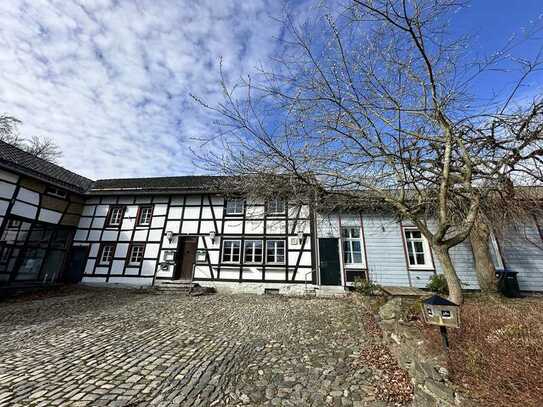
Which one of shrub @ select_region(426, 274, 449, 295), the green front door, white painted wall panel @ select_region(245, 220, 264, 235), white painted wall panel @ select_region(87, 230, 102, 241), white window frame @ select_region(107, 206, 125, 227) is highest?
white window frame @ select_region(107, 206, 125, 227)

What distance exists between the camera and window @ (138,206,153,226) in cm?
1164

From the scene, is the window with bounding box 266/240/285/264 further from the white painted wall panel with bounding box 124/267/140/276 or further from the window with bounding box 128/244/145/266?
the white painted wall panel with bounding box 124/267/140/276

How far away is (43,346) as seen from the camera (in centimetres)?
430

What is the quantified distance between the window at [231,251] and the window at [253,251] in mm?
379

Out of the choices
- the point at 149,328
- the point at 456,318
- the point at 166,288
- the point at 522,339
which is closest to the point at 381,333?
the point at 456,318

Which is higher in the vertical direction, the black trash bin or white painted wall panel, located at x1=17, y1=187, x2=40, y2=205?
white painted wall panel, located at x1=17, y1=187, x2=40, y2=205

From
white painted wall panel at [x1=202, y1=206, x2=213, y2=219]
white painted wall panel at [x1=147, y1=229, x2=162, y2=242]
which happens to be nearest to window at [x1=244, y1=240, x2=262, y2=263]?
white painted wall panel at [x1=202, y1=206, x2=213, y2=219]

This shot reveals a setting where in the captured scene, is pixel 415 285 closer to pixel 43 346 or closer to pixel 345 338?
pixel 345 338

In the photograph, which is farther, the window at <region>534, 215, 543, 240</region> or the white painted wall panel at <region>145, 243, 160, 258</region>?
the white painted wall panel at <region>145, 243, 160, 258</region>

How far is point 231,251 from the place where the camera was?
1059 centimetres

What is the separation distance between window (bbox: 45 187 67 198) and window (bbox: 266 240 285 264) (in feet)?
33.6

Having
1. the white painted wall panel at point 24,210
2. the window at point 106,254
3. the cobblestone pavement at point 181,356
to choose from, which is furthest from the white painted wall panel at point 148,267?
the white painted wall panel at point 24,210

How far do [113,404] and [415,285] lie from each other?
9.82m

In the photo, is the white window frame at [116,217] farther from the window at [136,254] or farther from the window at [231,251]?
the window at [231,251]
